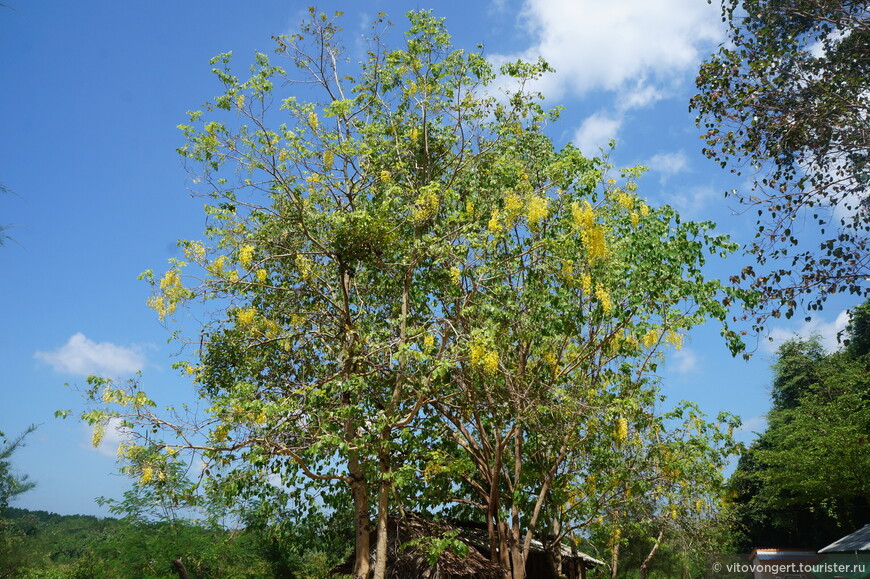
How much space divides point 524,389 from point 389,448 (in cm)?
164

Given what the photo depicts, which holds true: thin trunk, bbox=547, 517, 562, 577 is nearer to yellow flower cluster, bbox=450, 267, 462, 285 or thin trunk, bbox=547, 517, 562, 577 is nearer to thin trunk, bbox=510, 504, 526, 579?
thin trunk, bbox=510, 504, 526, 579

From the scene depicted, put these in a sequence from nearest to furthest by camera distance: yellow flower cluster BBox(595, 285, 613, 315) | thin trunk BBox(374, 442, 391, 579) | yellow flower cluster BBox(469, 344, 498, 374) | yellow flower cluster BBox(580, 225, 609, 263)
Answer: yellow flower cluster BBox(469, 344, 498, 374) → yellow flower cluster BBox(595, 285, 613, 315) → yellow flower cluster BBox(580, 225, 609, 263) → thin trunk BBox(374, 442, 391, 579)

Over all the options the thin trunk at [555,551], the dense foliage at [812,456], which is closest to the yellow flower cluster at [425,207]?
the thin trunk at [555,551]

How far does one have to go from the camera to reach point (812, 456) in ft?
48.1

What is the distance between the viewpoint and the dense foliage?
1434 centimetres

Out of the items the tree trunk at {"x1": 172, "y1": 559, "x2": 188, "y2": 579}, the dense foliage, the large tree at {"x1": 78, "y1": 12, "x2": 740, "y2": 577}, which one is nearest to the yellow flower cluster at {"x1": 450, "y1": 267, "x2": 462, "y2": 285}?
the large tree at {"x1": 78, "y1": 12, "x2": 740, "y2": 577}

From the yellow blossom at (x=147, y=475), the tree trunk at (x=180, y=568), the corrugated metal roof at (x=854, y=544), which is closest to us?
the yellow blossom at (x=147, y=475)

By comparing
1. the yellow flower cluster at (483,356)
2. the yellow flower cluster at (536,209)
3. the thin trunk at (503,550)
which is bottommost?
the thin trunk at (503,550)

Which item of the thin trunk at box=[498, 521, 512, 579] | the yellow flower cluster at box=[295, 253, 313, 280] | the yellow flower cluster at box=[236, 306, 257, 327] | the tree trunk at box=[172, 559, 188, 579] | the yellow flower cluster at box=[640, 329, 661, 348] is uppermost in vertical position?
the yellow flower cluster at box=[295, 253, 313, 280]

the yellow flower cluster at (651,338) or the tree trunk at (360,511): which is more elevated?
the yellow flower cluster at (651,338)

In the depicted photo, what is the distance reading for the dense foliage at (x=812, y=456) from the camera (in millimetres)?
14344

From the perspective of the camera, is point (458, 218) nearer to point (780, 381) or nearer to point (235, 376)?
point (235, 376)

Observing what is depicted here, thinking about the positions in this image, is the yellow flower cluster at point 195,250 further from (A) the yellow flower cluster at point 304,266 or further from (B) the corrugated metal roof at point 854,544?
(B) the corrugated metal roof at point 854,544

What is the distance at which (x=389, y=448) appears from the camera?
6.86 metres
